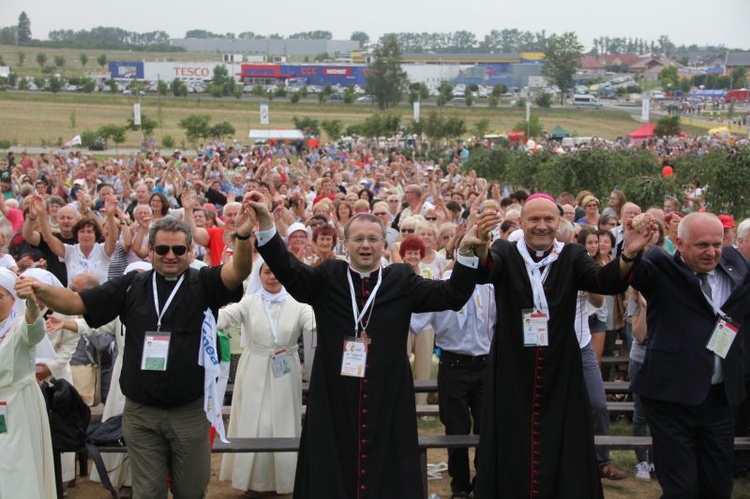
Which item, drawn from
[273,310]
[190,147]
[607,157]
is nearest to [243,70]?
[190,147]

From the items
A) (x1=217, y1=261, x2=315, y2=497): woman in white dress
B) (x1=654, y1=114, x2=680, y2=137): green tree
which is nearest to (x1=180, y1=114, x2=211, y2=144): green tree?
(x1=654, y1=114, x2=680, y2=137): green tree

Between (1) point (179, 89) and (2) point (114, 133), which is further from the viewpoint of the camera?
(1) point (179, 89)

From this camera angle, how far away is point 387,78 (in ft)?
295

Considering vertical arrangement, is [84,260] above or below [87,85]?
below

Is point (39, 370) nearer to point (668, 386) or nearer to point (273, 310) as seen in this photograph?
point (273, 310)

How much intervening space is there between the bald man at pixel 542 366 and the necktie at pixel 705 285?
71 centimetres

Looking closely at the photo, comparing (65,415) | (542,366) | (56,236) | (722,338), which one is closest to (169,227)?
(65,415)

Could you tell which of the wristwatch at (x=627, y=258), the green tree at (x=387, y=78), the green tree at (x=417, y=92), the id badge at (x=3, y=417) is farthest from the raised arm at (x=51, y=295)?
the green tree at (x=387, y=78)

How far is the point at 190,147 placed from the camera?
58750mm

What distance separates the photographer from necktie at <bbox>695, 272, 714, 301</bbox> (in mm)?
5711

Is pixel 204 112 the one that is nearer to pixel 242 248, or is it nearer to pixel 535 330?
pixel 242 248

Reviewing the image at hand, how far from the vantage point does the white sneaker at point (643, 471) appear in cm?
752

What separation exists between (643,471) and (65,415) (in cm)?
433

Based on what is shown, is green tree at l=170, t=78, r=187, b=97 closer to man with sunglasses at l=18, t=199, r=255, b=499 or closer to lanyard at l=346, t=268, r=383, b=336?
man with sunglasses at l=18, t=199, r=255, b=499
